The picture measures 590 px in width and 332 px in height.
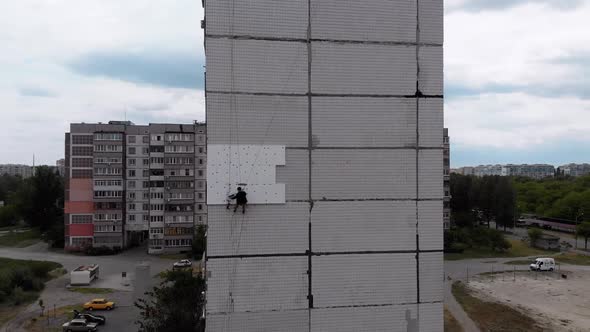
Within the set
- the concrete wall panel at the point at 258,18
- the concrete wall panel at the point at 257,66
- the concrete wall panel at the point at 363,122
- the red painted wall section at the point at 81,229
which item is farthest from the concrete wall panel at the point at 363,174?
the red painted wall section at the point at 81,229

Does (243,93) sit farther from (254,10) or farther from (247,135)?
(254,10)

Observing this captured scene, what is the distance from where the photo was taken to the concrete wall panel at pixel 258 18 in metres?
5.44

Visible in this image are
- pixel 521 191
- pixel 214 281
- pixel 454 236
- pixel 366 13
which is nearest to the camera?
pixel 214 281

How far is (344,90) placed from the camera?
5.76m

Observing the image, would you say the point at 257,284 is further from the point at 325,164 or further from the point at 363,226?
the point at 325,164

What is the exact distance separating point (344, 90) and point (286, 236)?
217cm

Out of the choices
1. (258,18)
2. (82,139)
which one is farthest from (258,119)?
(82,139)

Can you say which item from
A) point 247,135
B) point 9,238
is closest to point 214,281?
point 247,135

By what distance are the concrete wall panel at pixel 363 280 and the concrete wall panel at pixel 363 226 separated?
0.53 ft

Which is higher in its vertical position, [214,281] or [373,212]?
[373,212]

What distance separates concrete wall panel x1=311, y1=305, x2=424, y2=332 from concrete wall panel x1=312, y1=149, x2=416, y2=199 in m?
1.60

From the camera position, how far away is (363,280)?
5.86 m

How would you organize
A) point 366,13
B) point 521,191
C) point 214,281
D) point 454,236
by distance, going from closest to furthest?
point 214,281, point 366,13, point 454,236, point 521,191

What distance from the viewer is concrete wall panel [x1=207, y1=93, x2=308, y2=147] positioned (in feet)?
17.8
